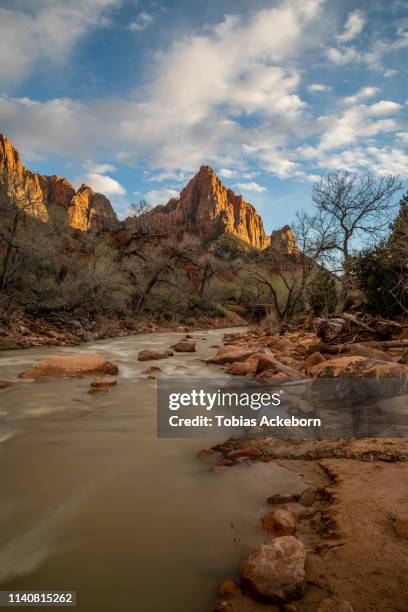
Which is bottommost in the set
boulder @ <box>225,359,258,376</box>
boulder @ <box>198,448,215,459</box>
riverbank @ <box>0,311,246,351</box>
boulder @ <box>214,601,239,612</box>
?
boulder @ <box>198,448,215,459</box>

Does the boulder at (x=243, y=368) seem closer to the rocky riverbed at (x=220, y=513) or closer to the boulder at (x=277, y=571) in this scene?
the rocky riverbed at (x=220, y=513)

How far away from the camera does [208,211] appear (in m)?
113

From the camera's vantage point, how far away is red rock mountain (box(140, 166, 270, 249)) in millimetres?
109000

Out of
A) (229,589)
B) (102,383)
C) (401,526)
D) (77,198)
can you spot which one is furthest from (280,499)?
(77,198)

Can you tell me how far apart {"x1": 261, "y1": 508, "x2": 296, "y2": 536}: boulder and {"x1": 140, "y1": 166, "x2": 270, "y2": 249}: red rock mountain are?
336 feet

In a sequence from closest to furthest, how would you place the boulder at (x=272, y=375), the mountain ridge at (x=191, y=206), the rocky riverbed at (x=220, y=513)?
the rocky riverbed at (x=220, y=513) → the boulder at (x=272, y=375) → the mountain ridge at (x=191, y=206)

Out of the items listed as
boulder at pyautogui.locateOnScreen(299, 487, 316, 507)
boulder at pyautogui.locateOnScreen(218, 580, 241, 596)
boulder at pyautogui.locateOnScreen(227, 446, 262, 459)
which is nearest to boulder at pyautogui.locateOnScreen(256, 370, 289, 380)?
boulder at pyautogui.locateOnScreen(227, 446, 262, 459)

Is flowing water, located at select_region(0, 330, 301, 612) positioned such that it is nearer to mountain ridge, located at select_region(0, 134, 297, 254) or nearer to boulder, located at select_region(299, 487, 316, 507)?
boulder, located at select_region(299, 487, 316, 507)

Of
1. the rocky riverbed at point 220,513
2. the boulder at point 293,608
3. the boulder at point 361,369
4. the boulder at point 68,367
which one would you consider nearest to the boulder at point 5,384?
the boulder at point 68,367

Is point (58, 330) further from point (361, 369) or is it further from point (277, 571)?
point (277, 571)

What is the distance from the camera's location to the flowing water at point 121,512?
176 cm

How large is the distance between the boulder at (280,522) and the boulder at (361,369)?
2.32 metres

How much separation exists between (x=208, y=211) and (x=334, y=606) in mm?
116493

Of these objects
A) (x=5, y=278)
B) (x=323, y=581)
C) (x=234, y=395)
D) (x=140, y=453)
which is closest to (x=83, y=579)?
(x=323, y=581)
